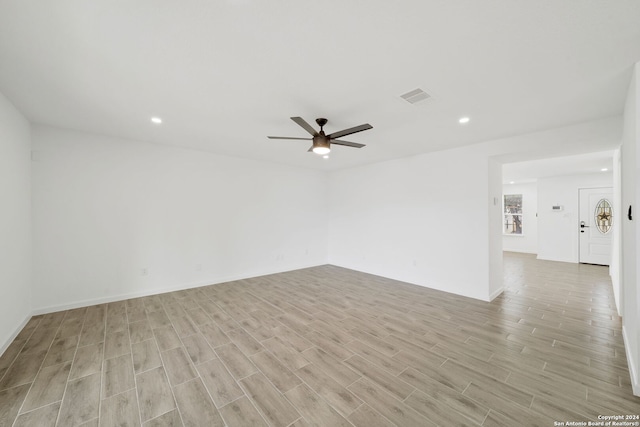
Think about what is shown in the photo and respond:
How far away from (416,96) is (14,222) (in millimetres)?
4883

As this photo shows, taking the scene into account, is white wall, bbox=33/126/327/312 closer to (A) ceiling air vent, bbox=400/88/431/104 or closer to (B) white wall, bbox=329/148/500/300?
(B) white wall, bbox=329/148/500/300

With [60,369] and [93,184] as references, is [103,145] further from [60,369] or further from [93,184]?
[60,369]

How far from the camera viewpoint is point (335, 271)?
608 cm

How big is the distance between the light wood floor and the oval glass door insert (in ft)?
13.6

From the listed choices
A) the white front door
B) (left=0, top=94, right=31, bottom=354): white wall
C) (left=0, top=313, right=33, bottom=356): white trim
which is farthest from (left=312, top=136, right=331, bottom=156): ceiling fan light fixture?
the white front door

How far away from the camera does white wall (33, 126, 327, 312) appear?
3516 mm

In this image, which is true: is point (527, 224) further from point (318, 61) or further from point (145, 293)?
point (145, 293)

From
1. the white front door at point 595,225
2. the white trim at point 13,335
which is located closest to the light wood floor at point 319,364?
the white trim at point 13,335

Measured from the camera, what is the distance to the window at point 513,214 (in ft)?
29.7

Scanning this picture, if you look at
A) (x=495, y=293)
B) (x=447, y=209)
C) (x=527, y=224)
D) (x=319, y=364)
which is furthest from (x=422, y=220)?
(x=527, y=224)

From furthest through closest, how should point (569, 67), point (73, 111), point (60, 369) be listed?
point (73, 111) < point (60, 369) < point (569, 67)

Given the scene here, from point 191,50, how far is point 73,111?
2.40 meters

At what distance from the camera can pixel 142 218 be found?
419 cm

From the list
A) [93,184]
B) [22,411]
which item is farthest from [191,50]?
[93,184]
